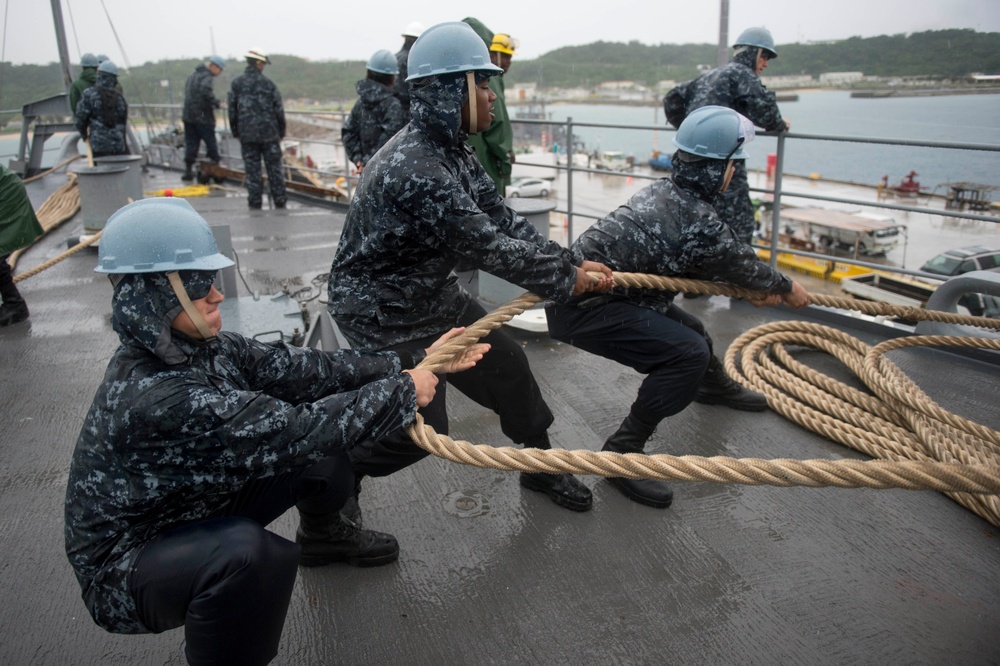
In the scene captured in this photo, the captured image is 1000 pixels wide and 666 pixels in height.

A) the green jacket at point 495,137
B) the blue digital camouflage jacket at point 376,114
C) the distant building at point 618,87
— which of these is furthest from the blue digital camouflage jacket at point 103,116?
the distant building at point 618,87

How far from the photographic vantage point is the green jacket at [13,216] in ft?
17.2

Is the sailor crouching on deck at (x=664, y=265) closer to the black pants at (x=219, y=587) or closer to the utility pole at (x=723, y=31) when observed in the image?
the black pants at (x=219, y=587)

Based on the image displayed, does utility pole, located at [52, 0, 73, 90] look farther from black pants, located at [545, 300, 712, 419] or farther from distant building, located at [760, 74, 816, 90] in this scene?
black pants, located at [545, 300, 712, 419]

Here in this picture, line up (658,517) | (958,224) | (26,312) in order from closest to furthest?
(658,517), (26,312), (958,224)

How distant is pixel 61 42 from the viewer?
1202cm

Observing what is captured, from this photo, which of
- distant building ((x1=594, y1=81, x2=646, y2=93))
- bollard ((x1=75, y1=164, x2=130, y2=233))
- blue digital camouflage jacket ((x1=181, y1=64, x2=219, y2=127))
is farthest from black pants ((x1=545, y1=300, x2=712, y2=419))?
distant building ((x1=594, y1=81, x2=646, y2=93))

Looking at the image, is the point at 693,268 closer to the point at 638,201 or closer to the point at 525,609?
the point at 638,201

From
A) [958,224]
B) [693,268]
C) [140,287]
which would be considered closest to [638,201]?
[693,268]

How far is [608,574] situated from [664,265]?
1.34 m

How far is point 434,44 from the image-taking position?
2.43 metres

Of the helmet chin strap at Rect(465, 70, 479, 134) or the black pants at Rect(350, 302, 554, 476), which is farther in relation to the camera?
the black pants at Rect(350, 302, 554, 476)

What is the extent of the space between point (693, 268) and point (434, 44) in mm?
1538

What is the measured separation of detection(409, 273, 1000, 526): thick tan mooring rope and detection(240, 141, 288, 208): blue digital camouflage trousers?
24.2ft

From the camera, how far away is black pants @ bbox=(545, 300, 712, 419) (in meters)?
2.99
